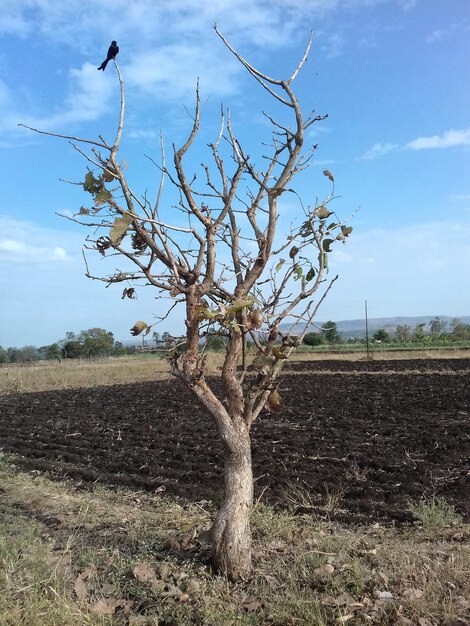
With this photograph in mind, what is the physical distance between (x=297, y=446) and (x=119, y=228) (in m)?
6.86

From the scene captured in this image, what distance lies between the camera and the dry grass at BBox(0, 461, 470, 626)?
10.6 feet

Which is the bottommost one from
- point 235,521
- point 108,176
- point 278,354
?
point 235,521

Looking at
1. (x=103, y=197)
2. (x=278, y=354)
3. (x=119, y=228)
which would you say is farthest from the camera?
(x=278, y=354)

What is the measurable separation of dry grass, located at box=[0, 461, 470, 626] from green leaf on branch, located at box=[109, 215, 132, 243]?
82.0 inches

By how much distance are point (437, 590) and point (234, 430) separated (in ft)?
4.96

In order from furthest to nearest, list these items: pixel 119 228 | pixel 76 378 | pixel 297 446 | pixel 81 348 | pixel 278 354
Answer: pixel 81 348
pixel 76 378
pixel 297 446
pixel 278 354
pixel 119 228

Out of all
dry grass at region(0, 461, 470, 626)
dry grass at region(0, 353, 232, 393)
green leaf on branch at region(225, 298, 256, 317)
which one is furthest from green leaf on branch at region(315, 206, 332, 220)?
dry grass at region(0, 353, 232, 393)

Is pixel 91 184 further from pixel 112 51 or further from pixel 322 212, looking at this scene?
pixel 322 212

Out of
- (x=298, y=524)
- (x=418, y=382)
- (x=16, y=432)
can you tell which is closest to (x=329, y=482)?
(x=298, y=524)

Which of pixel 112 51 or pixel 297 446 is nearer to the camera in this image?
pixel 112 51

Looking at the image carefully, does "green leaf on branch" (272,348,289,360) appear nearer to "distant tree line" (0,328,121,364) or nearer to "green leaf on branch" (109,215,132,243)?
"green leaf on branch" (109,215,132,243)

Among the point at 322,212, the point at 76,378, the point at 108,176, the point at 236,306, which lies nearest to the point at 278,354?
the point at 236,306

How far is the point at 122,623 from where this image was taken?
3250 millimetres

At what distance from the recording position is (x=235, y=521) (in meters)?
3.64
